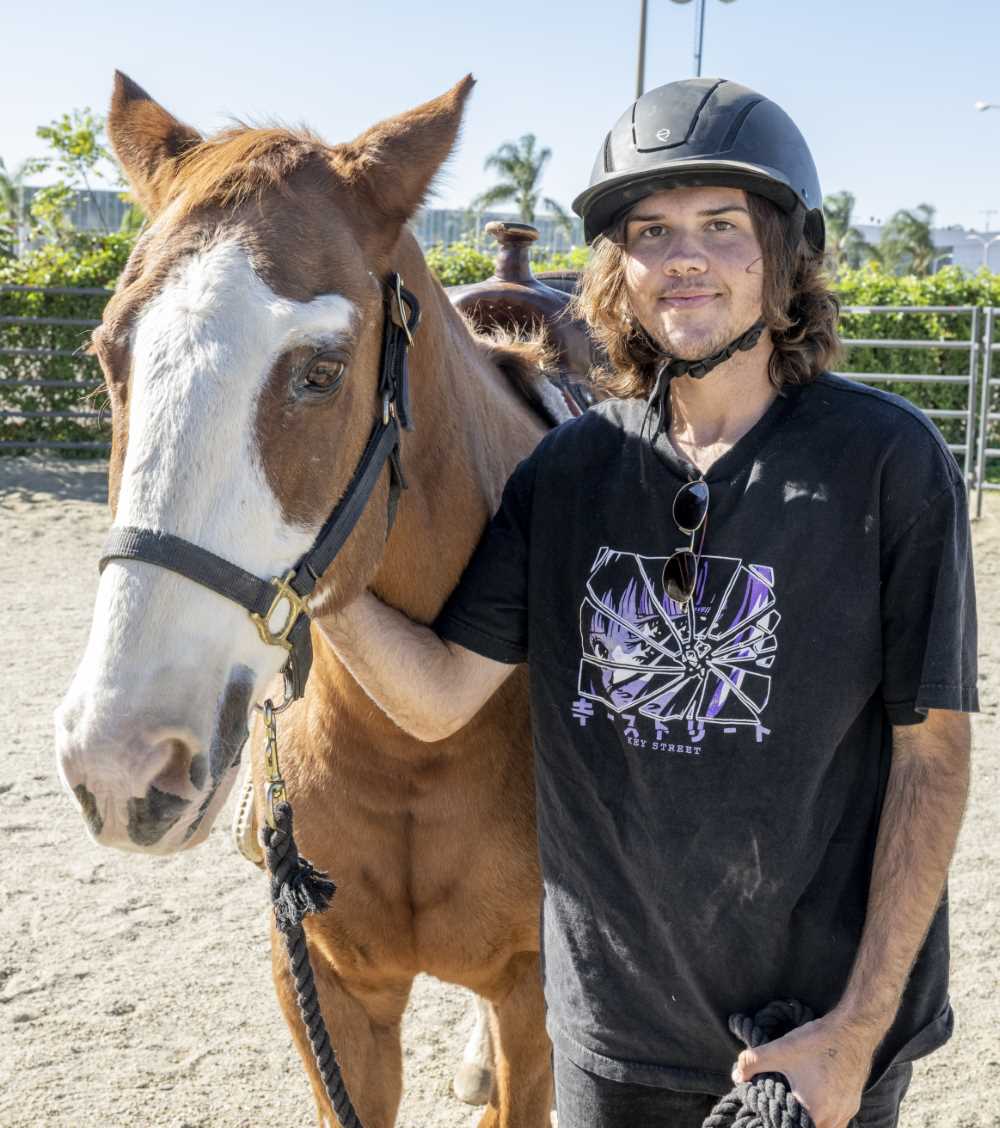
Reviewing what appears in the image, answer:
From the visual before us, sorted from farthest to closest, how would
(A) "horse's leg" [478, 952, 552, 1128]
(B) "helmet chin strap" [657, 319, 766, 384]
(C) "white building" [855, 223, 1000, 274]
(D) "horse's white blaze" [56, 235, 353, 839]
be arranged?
(C) "white building" [855, 223, 1000, 274], (A) "horse's leg" [478, 952, 552, 1128], (B) "helmet chin strap" [657, 319, 766, 384], (D) "horse's white blaze" [56, 235, 353, 839]

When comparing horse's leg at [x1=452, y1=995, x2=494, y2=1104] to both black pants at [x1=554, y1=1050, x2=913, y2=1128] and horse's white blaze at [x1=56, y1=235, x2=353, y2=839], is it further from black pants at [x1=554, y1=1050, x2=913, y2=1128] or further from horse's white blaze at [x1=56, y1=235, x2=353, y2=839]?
horse's white blaze at [x1=56, y1=235, x2=353, y2=839]

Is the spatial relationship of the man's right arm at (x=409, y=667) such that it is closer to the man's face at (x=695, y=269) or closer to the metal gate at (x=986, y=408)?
the man's face at (x=695, y=269)

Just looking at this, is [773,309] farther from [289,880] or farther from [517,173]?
[517,173]

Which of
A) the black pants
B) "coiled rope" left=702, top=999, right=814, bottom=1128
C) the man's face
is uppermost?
the man's face

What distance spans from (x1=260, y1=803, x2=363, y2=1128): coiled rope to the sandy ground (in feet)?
3.68

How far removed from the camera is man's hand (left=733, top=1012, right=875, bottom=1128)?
149 cm

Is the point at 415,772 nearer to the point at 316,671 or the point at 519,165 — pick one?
the point at 316,671

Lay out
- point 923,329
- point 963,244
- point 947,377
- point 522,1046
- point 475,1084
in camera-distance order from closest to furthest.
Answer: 1. point 522,1046
2. point 475,1084
3. point 947,377
4. point 923,329
5. point 963,244

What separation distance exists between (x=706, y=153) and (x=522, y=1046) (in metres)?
1.72

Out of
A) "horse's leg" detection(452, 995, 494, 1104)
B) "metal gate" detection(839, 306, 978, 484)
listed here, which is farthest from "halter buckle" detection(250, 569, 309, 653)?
"metal gate" detection(839, 306, 978, 484)

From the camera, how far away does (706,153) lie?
5.86 feet

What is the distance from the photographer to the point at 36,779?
4.93 m

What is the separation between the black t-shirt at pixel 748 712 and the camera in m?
Result: 1.64

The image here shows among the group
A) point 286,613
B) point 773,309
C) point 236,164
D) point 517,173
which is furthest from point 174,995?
point 517,173
